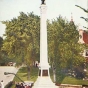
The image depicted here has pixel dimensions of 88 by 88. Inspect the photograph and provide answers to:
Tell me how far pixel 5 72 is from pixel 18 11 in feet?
2.88

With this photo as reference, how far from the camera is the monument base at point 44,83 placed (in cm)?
355

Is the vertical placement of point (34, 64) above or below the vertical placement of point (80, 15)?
below

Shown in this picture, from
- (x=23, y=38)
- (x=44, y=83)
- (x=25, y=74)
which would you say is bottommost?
(x=44, y=83)

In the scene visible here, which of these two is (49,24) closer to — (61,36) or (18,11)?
(61,36)

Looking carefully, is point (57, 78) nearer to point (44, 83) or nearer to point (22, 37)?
point (44, 83)

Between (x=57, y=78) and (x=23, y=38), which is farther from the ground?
(x=23, y=38)

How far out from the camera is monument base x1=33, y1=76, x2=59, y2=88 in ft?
11.7

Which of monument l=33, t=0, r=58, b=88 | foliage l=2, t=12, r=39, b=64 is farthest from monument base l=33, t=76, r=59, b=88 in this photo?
foliage l=2, t=12, r=39, b=64

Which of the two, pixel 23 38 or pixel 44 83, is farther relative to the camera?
pixel 23 38

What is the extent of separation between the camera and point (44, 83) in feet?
11.7

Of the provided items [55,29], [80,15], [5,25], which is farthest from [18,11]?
[80,15]

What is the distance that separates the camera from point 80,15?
142 inches

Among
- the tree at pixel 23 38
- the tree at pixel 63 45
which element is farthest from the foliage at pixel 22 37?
the tree at pixel 63 45

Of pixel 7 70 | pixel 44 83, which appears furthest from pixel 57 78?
pixel 7 70
